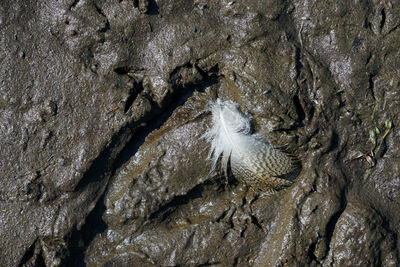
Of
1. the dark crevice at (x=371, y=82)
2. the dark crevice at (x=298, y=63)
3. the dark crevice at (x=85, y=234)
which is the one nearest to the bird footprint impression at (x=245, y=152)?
the dark crevice at (x=298, y=63)

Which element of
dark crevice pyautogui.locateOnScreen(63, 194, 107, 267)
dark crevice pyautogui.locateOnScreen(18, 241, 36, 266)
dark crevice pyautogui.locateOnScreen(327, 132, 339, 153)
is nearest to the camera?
dark crevice pyautogui.locateOnScreen(18, 241, 36, 266)

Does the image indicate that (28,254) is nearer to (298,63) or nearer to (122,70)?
(122,70)

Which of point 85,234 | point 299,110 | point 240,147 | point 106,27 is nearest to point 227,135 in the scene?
point 240,147

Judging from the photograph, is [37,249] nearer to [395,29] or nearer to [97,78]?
[97,78]

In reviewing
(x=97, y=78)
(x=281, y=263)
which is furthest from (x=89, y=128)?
(x=281, y=263)

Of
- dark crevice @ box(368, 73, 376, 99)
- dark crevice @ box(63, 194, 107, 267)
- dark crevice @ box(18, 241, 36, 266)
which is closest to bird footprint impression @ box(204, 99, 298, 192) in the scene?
dark crevice @ box(368, 73, 376, 99)

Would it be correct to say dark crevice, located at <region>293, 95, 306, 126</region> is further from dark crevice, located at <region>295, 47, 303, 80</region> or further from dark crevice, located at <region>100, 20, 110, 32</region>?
dark crevice, located at <region>100, 20, 110, 32</region>

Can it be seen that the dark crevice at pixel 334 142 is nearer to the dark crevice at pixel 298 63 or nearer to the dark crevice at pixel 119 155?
the dark crevice at pixel 298 63
